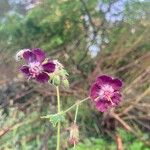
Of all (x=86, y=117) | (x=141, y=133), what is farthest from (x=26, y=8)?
(x=141, y=133)

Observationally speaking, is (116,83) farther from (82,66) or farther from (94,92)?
(82,66)

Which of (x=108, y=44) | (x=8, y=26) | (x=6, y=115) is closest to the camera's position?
(x=6, y=115)

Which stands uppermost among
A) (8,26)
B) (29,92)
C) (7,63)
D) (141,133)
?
(8,26)

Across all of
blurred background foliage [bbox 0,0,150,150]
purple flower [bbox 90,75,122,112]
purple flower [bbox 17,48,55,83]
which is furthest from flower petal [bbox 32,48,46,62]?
blurred background foliage [bbox 0,0,150,150]

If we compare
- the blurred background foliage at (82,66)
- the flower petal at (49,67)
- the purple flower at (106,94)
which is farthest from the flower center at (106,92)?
the blurred background foliage at (82,66)

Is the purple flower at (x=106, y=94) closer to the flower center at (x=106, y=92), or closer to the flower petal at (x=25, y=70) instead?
the flower center at (x=106, y=92)

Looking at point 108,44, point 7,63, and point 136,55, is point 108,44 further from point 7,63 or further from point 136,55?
point 7,63
